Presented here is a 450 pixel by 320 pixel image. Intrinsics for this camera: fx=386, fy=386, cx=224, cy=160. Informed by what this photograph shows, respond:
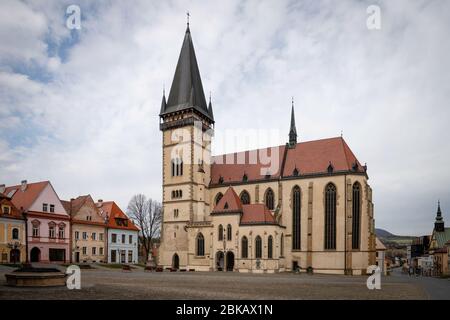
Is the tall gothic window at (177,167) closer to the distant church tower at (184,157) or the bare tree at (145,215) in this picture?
the distant church tower at (184,157)

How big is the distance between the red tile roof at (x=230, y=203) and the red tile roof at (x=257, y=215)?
102 cm

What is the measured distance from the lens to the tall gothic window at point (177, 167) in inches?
2132

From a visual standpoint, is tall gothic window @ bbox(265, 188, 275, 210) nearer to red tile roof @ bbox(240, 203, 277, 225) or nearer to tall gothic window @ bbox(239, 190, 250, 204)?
tall gothic window @ bbox(239, 190, 250, 204)

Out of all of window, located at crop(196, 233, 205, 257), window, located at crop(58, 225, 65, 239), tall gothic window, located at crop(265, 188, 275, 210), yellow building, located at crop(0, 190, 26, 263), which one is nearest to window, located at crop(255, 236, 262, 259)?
tall gothic window, located at crop(265, 188, 275, 210)

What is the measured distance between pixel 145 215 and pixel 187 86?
106 feet

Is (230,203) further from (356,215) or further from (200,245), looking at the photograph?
(356,215)

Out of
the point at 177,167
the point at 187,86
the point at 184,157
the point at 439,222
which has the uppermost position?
the point at 187,86

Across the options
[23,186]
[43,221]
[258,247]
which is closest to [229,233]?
[258,247]

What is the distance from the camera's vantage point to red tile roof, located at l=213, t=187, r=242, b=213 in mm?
47438

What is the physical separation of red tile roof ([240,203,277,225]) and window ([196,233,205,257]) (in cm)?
649

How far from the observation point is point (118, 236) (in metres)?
58.6
